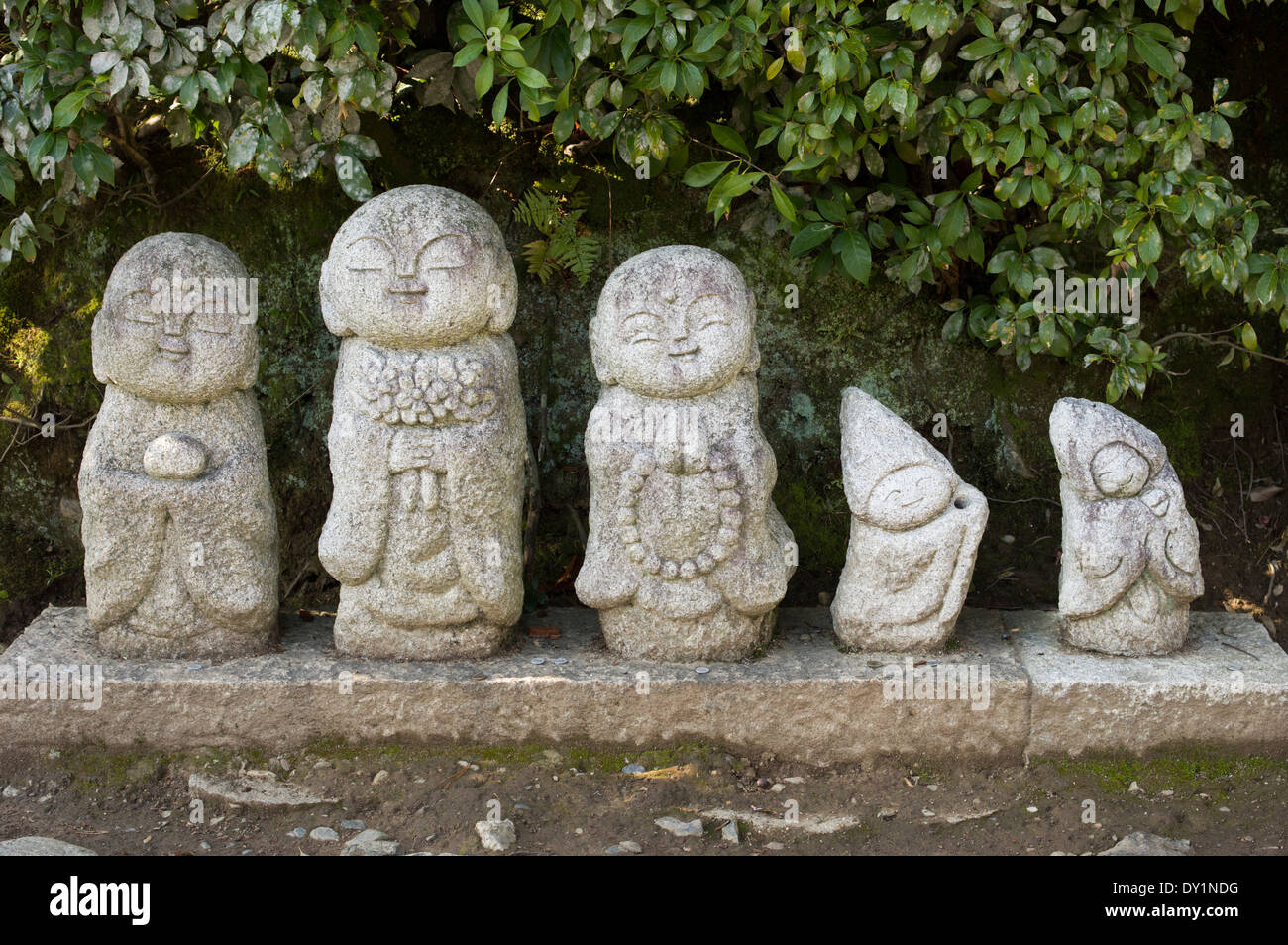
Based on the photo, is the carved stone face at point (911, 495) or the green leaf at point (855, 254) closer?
the carved stone face at point (911, 495)

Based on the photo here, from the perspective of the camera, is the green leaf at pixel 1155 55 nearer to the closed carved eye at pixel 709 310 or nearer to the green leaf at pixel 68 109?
the closed carved eye at pixel 709 310

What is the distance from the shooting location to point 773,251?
5449mm

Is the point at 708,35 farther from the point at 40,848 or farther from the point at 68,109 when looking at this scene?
the point at 40,848

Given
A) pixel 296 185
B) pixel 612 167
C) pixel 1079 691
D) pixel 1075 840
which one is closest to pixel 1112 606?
pixel 1079 691

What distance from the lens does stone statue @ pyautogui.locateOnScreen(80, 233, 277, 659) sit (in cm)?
429

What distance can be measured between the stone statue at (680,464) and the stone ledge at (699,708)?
206 mm

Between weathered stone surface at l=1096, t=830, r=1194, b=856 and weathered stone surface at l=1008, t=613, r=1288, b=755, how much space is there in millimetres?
389

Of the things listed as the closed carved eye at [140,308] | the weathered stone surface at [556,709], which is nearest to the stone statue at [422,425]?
the weathered stone surface at [556,709]

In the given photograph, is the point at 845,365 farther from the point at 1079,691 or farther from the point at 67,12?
the point at 67,12

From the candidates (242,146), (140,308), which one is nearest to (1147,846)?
(140,308)

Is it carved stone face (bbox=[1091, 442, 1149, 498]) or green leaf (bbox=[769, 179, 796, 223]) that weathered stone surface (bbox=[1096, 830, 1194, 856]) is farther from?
green leaf (bbox=[769, 179, 796, 223])

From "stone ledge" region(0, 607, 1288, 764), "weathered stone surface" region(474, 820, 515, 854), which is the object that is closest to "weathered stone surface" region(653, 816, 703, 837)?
"stone ledge" region(0, 607, 1288, 764)

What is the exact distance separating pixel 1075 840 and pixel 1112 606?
81 cm

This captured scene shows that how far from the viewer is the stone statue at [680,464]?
13.9 ft
